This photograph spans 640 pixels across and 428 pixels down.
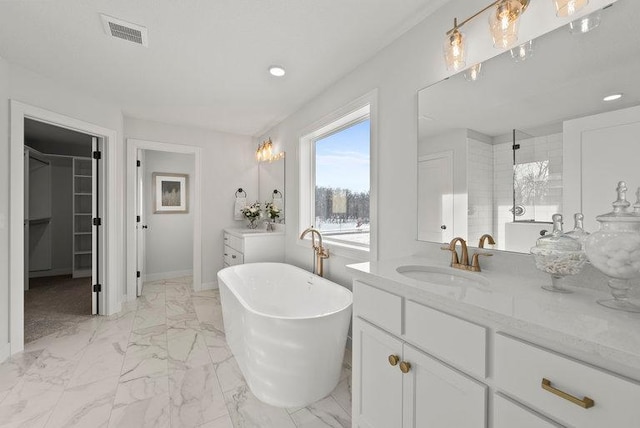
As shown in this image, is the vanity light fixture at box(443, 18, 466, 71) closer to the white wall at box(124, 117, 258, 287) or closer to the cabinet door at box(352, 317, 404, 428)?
the cabinet door at box(352, 317, 404, 428)

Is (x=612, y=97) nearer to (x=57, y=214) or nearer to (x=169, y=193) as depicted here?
(x=169, y=193)

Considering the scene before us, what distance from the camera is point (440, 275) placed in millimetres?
1521

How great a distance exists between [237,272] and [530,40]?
2.90 meters

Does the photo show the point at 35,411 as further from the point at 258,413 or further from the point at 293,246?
the point at 293,246

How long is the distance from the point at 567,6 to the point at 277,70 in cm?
→ 196

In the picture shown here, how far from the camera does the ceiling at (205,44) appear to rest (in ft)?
5.71

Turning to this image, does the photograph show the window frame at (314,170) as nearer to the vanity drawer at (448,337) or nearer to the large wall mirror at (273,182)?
the large wall mirror at (273,182)

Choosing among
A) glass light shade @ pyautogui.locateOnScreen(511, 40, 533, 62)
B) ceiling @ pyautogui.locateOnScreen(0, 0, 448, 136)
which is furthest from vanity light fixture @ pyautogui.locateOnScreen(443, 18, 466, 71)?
ceiling @ pyautogui.locateOnScreen(0, 0, 448, 136)

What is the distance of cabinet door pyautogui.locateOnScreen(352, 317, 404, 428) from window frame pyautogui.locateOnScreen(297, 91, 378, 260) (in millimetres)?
893

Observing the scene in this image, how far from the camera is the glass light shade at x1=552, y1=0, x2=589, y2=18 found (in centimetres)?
110

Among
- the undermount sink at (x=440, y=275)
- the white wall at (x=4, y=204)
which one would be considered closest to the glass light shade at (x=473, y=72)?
the undermount sink at (x=440, y=275)

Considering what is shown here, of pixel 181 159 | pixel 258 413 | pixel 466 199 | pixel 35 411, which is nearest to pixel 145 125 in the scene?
pixel 181 159

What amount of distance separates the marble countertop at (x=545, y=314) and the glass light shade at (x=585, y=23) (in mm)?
1049

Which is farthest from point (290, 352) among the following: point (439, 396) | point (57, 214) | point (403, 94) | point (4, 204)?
point (57, 214)
